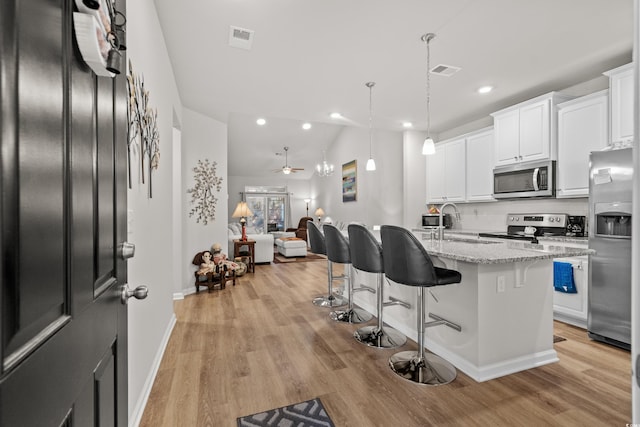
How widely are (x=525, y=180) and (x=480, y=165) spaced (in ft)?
2.92

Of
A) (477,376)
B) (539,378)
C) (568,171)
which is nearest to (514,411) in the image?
(477,376)

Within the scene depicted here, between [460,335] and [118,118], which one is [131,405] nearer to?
[118,118]

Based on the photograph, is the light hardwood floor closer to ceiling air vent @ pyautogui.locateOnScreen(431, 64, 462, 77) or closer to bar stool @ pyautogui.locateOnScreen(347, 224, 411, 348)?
bar stool @ pyautogui.locateOnScreen(347, 224, 411, 348)

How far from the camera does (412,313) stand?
2.87 m

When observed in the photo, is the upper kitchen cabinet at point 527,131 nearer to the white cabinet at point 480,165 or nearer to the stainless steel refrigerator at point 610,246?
the white cabinet at point 480,165

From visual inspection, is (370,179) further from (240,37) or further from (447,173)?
(240,37)

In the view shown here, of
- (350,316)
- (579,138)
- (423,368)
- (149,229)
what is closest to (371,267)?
(423,368)

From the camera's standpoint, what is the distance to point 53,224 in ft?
1.86

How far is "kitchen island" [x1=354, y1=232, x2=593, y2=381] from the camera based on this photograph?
216cm

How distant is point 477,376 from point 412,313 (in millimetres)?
791

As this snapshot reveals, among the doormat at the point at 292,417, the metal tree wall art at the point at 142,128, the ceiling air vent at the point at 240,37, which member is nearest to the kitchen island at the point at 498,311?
the doormat at the point at 292,417

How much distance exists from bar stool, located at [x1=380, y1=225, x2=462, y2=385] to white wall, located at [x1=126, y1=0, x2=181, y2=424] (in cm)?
159

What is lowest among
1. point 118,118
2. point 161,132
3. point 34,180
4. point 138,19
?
point 34,180

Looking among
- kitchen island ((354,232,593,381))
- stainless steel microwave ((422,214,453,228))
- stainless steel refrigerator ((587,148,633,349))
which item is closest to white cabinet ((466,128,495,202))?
stainless steel microwave ((422,214,453,228))
